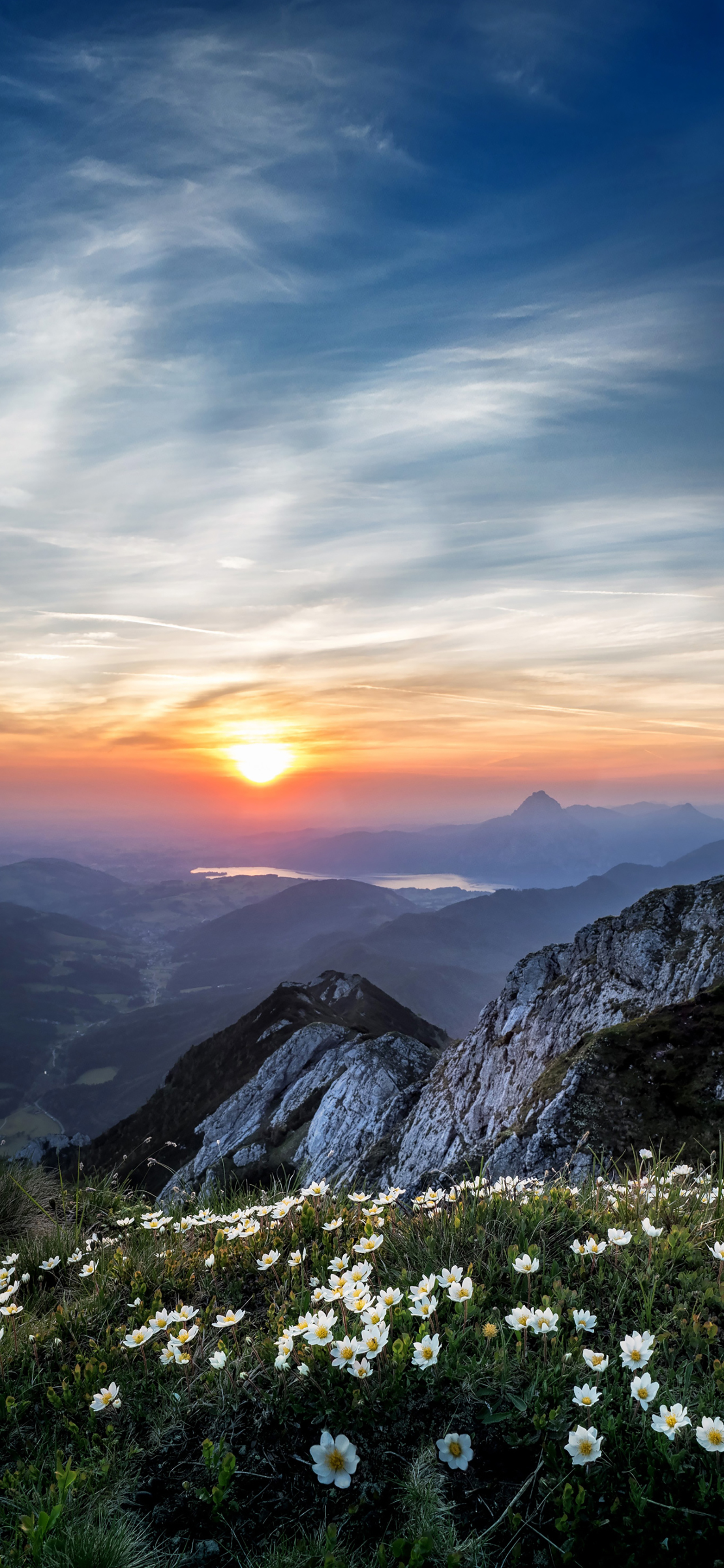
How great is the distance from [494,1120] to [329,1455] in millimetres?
39975

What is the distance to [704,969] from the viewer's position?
125 ft

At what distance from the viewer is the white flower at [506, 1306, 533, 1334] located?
3.72 m

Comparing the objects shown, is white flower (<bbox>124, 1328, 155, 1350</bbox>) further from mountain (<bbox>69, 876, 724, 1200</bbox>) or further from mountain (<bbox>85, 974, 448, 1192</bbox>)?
mountain (<bbox>85, 974, 448, 1192</bbox>)

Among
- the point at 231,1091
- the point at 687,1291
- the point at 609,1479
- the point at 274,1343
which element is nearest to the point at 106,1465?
the point at 274,1343

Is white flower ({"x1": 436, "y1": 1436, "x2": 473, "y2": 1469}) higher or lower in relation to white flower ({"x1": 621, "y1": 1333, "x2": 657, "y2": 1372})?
lower

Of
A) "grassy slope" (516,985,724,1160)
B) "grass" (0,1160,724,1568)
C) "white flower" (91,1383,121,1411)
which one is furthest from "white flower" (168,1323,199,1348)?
"grassy slope" (516,985,724,1160)

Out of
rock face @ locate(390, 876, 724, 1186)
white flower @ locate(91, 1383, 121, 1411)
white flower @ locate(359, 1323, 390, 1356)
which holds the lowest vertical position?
rock face @ locate(390, 876, 724, 1186)

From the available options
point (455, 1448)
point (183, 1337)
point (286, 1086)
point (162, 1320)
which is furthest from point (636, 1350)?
point (286, 1086)

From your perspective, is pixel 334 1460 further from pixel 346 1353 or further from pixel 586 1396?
pixel 586 1396

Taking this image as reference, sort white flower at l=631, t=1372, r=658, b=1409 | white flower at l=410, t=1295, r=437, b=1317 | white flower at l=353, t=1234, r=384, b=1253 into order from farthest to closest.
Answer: white flower at l=353, t=1234, r=384, b=1253, white flower at l=410, t=1295, r=437, b=1317, white flower at l=631, t=1372, r=658, b=1409

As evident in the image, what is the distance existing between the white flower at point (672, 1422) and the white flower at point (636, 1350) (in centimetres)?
28

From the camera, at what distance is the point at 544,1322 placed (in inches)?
150

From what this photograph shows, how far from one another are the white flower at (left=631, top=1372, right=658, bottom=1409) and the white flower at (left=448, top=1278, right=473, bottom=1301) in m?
1.04

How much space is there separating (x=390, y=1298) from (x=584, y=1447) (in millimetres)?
1358
